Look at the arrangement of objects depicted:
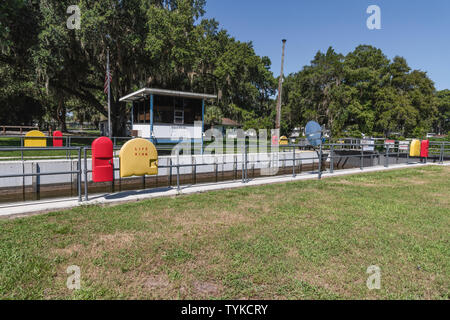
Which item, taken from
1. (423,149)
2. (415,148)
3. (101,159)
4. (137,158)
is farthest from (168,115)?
(423,149)

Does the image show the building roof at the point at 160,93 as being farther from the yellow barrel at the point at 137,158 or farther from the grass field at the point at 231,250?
the grass field at the point at 231,250

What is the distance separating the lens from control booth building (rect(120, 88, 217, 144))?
15.3 meters

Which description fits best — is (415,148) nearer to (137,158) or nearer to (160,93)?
(137,158)

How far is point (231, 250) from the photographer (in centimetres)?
353

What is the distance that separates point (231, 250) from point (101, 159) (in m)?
3.72

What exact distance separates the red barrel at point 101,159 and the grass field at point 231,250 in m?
0.75

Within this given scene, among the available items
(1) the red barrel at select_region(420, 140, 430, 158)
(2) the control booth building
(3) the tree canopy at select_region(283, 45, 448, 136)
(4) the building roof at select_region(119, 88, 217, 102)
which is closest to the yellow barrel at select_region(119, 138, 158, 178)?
(2) the control booth building

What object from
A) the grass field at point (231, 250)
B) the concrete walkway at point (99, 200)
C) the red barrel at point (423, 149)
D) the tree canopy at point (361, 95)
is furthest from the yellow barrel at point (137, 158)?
the tree canopy at point (361, 95)

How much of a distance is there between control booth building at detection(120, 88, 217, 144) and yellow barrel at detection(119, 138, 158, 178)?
28.6ft

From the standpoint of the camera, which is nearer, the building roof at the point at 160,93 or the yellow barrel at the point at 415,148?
the yellow barrel at the point at 415,148

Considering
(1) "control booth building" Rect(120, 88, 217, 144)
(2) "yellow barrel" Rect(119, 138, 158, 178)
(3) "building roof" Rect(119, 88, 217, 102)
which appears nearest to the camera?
(2) "yellow barrel" Rect(119, 138, 158, 178)

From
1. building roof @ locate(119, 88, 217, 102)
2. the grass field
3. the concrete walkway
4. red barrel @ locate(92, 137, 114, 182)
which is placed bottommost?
the grass field

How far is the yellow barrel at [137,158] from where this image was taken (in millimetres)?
5863

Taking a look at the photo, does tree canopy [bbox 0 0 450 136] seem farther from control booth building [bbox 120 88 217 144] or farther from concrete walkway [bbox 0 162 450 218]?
concrete walkway [bbox 0 162 450 218]
